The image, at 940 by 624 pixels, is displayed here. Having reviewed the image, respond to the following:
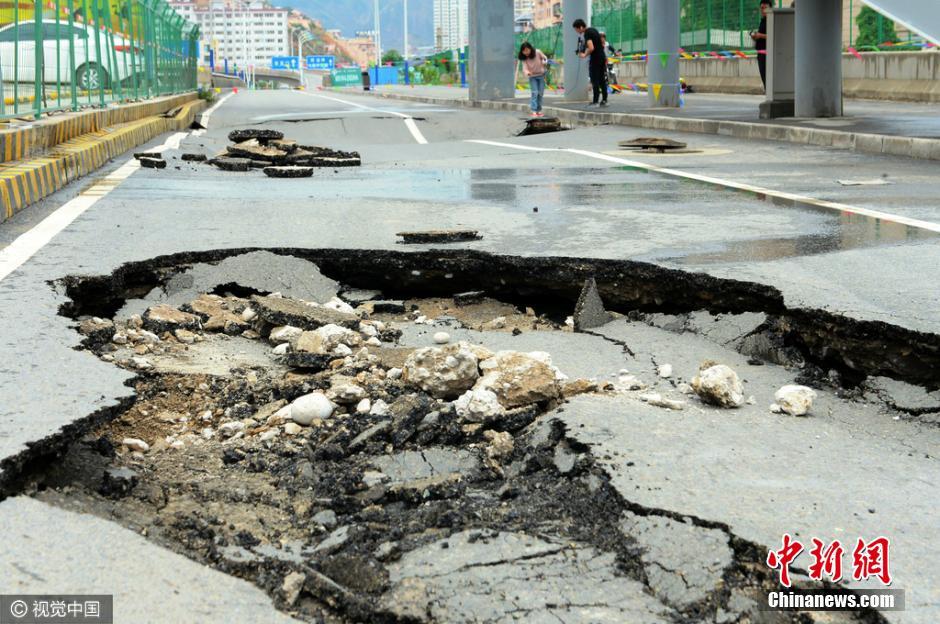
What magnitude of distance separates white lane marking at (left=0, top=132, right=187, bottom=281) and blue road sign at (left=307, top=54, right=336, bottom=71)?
12788 cm

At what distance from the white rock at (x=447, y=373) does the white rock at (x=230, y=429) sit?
2.01ft

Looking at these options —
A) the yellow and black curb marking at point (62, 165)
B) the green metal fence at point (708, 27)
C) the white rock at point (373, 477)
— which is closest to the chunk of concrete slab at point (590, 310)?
the white rock at point (373, 477)

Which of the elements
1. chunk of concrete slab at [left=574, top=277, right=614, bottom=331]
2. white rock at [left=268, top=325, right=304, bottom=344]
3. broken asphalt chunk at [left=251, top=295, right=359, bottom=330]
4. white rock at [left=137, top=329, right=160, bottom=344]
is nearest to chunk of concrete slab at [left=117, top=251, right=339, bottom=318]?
broken asphalt chunk at [left=251, top=295, right=359, bottom=330]

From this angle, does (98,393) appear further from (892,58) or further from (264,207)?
(892,58)

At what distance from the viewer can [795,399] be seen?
13.1 feet

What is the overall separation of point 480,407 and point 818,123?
14134mm

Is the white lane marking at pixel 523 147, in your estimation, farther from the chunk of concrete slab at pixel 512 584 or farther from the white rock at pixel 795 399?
the chunk of concrete slab at pixel 512 584

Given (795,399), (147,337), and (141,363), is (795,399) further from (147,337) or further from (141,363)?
(147,337)

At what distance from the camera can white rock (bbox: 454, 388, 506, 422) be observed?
3.73m

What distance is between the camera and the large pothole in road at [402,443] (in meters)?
2.59

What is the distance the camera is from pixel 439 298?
622 cm

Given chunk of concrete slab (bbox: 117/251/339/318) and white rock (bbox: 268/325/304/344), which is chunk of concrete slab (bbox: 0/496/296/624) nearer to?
white rock (bbox: 268/325/304/344)

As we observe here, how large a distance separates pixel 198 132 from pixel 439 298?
54.7 feet

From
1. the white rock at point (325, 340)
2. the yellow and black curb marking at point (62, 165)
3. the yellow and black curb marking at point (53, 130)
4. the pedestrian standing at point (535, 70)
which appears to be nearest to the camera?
the white rock at point (325, 340)
